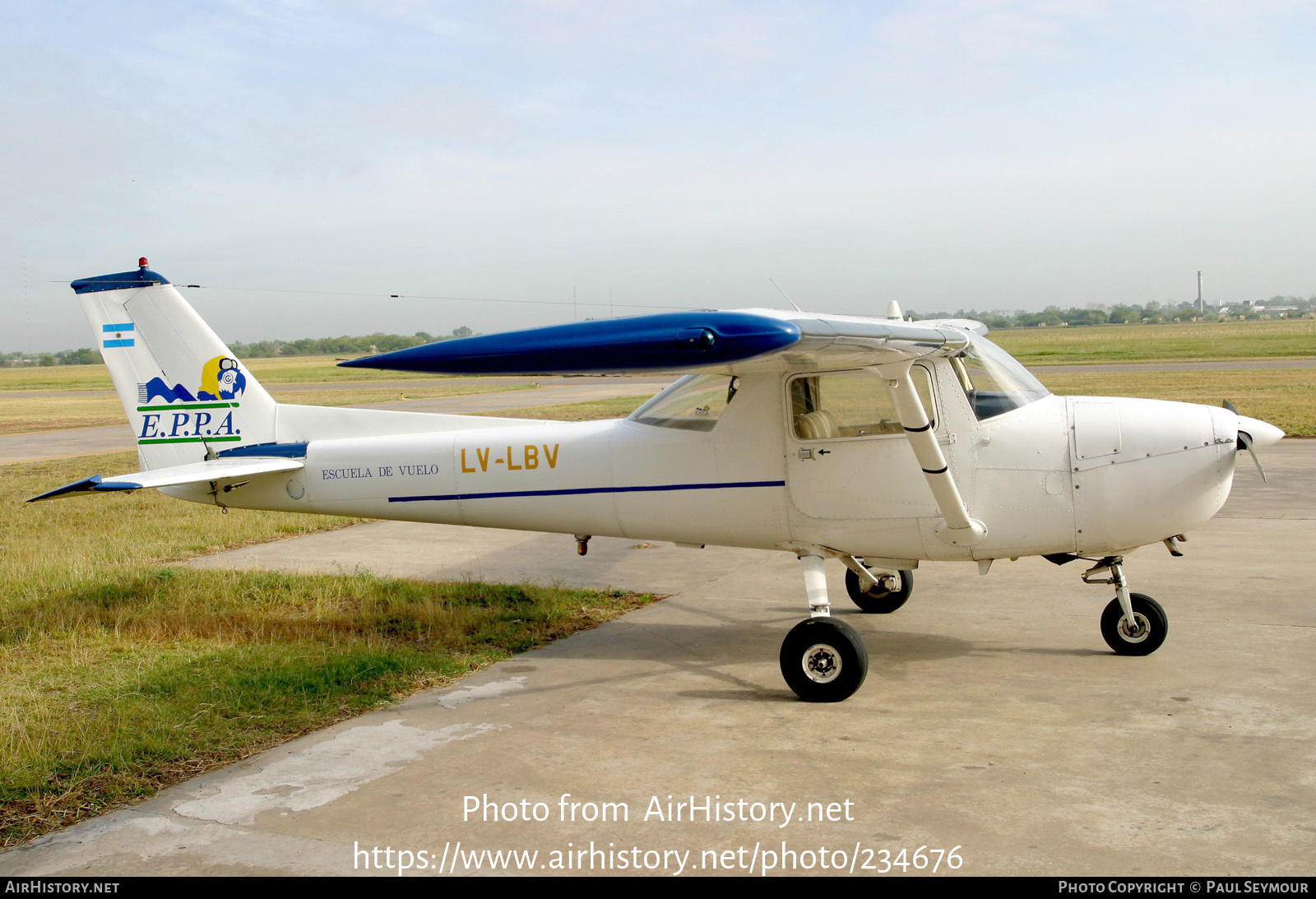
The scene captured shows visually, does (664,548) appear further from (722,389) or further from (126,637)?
(126,637)

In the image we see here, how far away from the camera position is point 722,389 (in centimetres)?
708

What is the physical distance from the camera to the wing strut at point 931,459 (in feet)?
19.8

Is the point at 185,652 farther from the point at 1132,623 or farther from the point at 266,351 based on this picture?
the point at 266,351

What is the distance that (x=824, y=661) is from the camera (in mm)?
6246

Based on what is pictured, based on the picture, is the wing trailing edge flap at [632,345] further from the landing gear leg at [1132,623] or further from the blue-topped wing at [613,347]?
the landing gear leg at [1132,623]

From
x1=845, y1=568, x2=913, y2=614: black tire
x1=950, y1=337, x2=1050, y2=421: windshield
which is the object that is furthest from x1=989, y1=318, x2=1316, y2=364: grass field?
x1=950, y1=337, x2=1050, y2=421: windshield

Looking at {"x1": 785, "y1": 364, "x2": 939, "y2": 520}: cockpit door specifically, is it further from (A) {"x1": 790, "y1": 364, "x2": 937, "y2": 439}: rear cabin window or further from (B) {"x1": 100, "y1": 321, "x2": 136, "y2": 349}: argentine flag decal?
(B) {"x1": 100, "y1": 321, "x2": 136, "y2": 349}: argentine flag decal

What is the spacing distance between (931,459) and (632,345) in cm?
240

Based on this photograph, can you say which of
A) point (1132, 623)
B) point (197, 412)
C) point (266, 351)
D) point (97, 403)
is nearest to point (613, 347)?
point (1132, 623)

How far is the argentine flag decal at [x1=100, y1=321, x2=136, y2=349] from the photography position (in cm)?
844

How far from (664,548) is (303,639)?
4524 mm

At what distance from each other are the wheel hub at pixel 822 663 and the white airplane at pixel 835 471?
10 millimetres

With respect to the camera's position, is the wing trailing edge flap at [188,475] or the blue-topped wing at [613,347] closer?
the blue-topped wing at [613,347]

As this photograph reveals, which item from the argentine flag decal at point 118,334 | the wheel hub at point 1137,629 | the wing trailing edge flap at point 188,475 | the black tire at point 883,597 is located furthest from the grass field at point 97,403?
the wheel hub at point 1137,629
